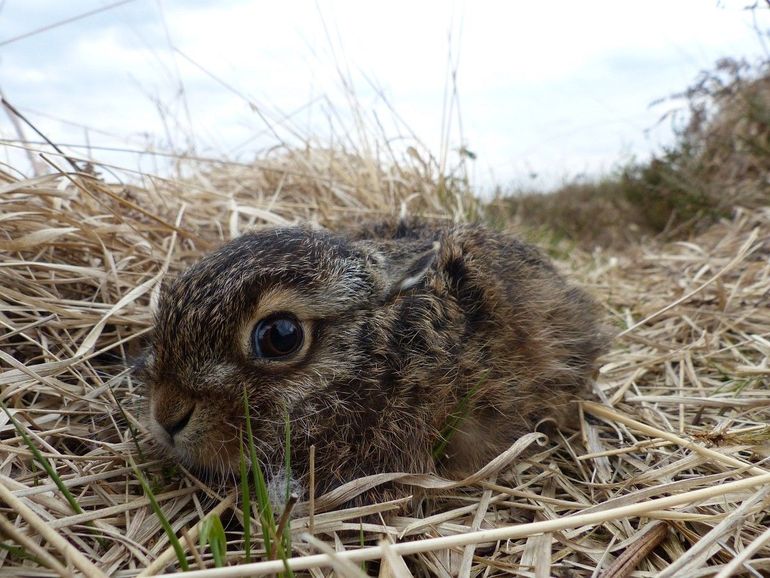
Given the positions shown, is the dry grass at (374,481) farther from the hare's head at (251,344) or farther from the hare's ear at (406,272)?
the hare's ear at (406,272)

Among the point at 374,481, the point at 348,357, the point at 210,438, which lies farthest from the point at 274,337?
the point at 374,481

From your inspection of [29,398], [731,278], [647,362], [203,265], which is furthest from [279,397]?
[731,278]

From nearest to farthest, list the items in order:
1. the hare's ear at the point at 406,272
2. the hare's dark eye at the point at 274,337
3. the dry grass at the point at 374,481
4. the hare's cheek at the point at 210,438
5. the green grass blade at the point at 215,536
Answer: the green grass blade at the point at 215,536, the dry grass at the point at 374,481, the hare's cheek at the point at 210,438, the hare's dark eye at the point at 274,337, the hare's ear at the point at 406,272

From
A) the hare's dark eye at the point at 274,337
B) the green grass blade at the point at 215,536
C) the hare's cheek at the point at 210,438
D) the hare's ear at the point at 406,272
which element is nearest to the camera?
the green grass blade at the point at 215,536

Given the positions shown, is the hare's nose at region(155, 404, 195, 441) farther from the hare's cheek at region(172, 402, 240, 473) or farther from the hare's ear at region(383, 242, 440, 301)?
the hare's ear at region(383, 242, 440, 301)

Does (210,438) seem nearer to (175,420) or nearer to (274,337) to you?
(175,420)

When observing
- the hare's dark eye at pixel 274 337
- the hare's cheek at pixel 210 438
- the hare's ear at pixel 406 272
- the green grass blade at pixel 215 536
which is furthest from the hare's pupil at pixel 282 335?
the green grass blade at pixel 215 536
